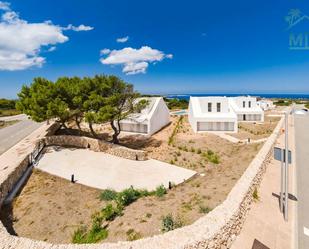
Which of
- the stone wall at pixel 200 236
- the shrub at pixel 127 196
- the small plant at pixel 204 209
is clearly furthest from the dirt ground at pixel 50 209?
the small plant at pixel 204 209

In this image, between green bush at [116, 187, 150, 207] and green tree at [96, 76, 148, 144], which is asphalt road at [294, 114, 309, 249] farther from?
green tree at [96, 76, 148, 144]

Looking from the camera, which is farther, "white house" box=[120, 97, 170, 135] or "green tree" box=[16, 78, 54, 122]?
"white house" box=[120, 97, 170, 135]

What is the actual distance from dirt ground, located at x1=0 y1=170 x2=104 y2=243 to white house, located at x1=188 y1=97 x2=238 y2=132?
2238 cm

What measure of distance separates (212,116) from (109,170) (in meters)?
20.7

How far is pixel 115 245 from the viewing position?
259 inches

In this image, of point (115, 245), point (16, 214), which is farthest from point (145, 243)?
point (16, 214)

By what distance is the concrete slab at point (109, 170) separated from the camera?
15.5 metres

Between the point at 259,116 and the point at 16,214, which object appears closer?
the point at 16,214


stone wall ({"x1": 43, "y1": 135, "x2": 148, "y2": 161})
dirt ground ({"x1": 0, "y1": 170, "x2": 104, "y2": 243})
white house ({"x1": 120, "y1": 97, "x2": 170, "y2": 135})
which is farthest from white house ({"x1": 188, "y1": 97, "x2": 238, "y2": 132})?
dirt ground ({"x1": 0, "y1": 170, "x2": 104, "y2": 243})

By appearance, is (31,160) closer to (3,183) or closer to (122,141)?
(3,183)

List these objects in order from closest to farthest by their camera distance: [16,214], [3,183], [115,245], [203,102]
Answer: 1. [115,245]
2. [16,214]
3. [3,183]
4. [203,102]

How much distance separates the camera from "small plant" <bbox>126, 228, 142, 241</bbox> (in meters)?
8.42

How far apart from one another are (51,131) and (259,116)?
39.6 m

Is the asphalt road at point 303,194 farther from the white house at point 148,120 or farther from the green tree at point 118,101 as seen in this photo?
the white house at point 148,120
